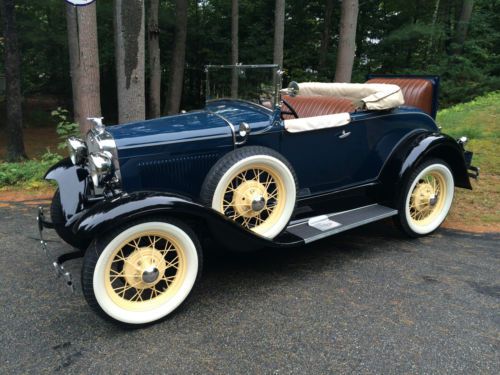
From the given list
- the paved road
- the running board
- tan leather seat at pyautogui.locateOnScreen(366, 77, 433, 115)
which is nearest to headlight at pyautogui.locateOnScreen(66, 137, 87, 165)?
the paved road

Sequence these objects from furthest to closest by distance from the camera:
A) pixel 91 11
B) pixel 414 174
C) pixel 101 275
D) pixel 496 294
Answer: pixel 91 11 → pixel 414 174 → pixel 496 294 → pixel 101 275

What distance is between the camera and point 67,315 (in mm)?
2678

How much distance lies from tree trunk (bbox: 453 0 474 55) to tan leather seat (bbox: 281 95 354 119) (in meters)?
13.9

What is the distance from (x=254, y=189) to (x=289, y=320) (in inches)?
36.5

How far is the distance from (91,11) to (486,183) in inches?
231

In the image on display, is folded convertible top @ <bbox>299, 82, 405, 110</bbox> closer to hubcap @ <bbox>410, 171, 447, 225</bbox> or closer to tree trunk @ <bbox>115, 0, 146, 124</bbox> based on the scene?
hubcap @ <bbox>410, 171, 447, 225</bbox>

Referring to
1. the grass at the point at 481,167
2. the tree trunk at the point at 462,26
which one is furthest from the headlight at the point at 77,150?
the tree trunk at the point at 462,26

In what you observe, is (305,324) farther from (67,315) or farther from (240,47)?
(240,47)

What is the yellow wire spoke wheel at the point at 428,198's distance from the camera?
151 inches

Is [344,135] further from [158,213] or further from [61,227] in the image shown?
[61,227]

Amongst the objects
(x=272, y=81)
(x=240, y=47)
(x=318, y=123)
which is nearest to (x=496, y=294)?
(x=318, y=123)

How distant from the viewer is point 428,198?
13.0ft

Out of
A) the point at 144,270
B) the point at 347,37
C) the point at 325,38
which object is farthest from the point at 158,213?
the point at 325,38

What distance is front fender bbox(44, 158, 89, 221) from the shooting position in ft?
9.56
